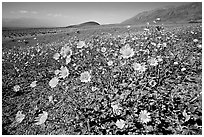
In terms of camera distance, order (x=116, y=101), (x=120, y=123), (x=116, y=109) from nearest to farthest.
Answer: (x=120, y=123)
(x=116, y=109)
(x=116, y=101)

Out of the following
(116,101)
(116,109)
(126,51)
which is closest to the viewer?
(116,109)

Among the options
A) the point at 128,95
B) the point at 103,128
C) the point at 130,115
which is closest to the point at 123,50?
the point at 128,95

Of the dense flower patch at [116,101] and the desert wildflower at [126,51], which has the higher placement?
the desert wildflower at [126,51]

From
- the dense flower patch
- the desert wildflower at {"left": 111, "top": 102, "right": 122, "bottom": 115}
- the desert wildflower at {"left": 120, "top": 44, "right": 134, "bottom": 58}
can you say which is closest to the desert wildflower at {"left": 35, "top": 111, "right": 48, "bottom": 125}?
the dense flower patch

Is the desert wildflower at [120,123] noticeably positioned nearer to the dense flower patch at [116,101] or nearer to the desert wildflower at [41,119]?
the dense flower patch at [116,101]

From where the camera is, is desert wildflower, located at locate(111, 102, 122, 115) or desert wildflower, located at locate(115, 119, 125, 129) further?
desert wildflower, located at locate(111, 102, 122, 115)

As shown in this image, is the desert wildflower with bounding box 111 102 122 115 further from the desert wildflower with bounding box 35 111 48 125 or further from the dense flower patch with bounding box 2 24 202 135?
the desert wildflower with bounding box 35 111 48 125

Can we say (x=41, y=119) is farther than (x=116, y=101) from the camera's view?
No

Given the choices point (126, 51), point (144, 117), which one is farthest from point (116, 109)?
point (126, 51)

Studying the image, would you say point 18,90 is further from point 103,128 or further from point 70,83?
point 103,128

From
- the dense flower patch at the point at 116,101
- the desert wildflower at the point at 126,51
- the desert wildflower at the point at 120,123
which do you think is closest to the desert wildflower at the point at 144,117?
the dense flower patch at the point at 116,101

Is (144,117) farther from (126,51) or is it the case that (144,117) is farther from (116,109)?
(126,51)
